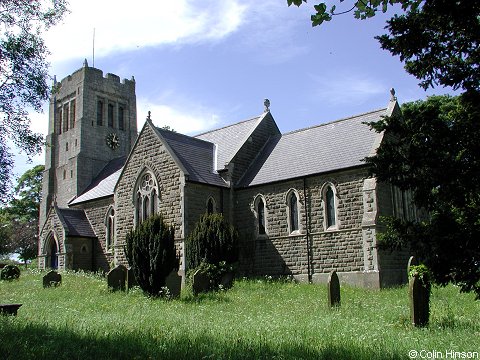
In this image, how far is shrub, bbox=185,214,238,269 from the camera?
21.4 metres

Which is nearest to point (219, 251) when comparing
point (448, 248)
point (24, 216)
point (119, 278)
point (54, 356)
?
point (119, 278)

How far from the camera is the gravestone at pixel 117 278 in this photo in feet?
66.8

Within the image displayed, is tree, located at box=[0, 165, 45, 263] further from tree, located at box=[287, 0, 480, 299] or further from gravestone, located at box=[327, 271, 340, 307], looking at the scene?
tree, located at box=[287, 0, 480, 299]

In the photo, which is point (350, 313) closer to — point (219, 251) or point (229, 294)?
point (229, 294)

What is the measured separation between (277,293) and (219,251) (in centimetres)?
350

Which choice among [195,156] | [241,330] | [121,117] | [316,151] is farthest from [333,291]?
[121,117]

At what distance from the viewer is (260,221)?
985 inches

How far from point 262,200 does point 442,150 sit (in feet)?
60.0

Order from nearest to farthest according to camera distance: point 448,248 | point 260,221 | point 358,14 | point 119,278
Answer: point 358,14, point 448,248, point 119,278, point 260,221

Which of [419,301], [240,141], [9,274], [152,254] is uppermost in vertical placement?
[240,141]

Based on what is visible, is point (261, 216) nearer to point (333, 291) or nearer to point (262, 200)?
point (262, 200)

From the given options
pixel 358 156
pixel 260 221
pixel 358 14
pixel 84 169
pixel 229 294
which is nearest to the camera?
pixel 358 14

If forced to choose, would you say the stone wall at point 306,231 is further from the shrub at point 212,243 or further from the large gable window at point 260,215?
the shrub at point 212,243

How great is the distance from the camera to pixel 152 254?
748 inches
